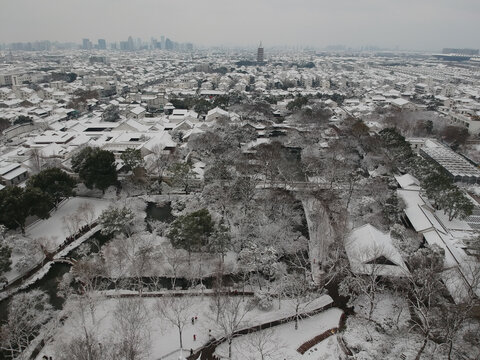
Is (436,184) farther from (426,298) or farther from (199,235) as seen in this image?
(199,235)

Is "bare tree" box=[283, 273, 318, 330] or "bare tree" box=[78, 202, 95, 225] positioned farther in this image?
"bare tree" box=[78, 202, 95, 225]

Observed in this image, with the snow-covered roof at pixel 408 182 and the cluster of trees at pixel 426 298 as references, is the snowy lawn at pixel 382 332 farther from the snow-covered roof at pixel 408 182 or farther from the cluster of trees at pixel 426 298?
the snow-covered roof at pixel 408 182

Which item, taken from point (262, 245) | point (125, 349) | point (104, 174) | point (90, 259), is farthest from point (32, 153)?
point (125, 349)

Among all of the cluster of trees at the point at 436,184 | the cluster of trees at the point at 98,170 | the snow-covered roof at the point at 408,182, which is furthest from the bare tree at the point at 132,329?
the snow-covered roof at the point at 408,182

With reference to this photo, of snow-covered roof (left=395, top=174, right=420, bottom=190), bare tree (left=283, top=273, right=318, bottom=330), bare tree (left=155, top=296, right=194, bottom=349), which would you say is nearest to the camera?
bare tree (left=155, top=296, right=194, bottom=349)

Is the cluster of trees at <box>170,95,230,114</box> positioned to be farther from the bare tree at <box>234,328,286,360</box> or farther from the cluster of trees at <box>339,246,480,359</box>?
the bare tree at <box>234,328,286,360</box>

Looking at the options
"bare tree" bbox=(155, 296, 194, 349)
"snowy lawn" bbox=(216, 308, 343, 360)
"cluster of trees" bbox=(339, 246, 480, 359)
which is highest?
"cluster of trees" bbox=(339, 246, 480, 359)

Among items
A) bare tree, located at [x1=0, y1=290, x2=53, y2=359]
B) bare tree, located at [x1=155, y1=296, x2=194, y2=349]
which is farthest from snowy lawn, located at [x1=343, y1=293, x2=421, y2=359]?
bare tree, located at [x1=0, y1=290, x2=53, y2=359]
